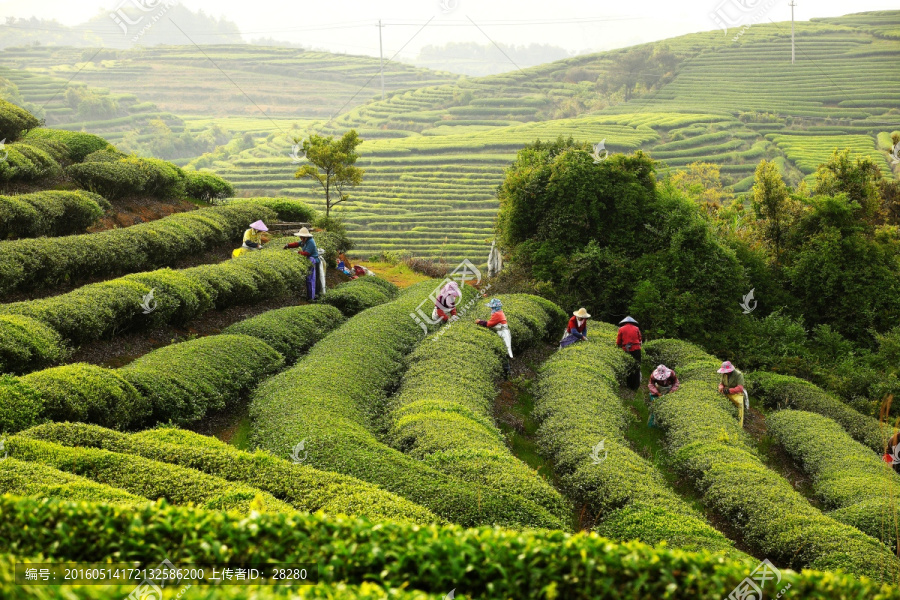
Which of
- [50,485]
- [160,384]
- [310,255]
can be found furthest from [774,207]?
[50,485]

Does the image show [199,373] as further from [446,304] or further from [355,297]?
[355,297]

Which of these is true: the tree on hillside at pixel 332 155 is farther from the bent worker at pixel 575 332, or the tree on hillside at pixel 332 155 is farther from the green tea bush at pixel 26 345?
the green tea bush at pixel 26 345

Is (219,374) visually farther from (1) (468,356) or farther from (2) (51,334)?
(1) (468,356)

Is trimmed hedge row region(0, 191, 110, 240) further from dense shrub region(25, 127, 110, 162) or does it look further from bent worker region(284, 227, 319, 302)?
dense shrub region(25, 127, 110, 162)

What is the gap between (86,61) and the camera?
96.8 m

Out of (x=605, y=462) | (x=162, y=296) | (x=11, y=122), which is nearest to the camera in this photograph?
(x=605, y=462)

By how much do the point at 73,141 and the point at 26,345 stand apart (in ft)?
49.4

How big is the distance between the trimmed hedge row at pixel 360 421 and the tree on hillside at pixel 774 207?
13819 mm

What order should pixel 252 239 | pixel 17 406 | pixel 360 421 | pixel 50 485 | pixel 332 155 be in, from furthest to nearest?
pixel 332 155
pixel 252 239
pixel 360 421
pixel 17 406
pixel 50 485

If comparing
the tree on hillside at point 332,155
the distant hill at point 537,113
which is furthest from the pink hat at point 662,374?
the distant hill at point 537,113

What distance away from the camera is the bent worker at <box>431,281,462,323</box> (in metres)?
14.5

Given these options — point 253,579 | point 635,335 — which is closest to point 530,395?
point 635,335

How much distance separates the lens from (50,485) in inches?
209

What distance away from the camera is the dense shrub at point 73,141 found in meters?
20.4
